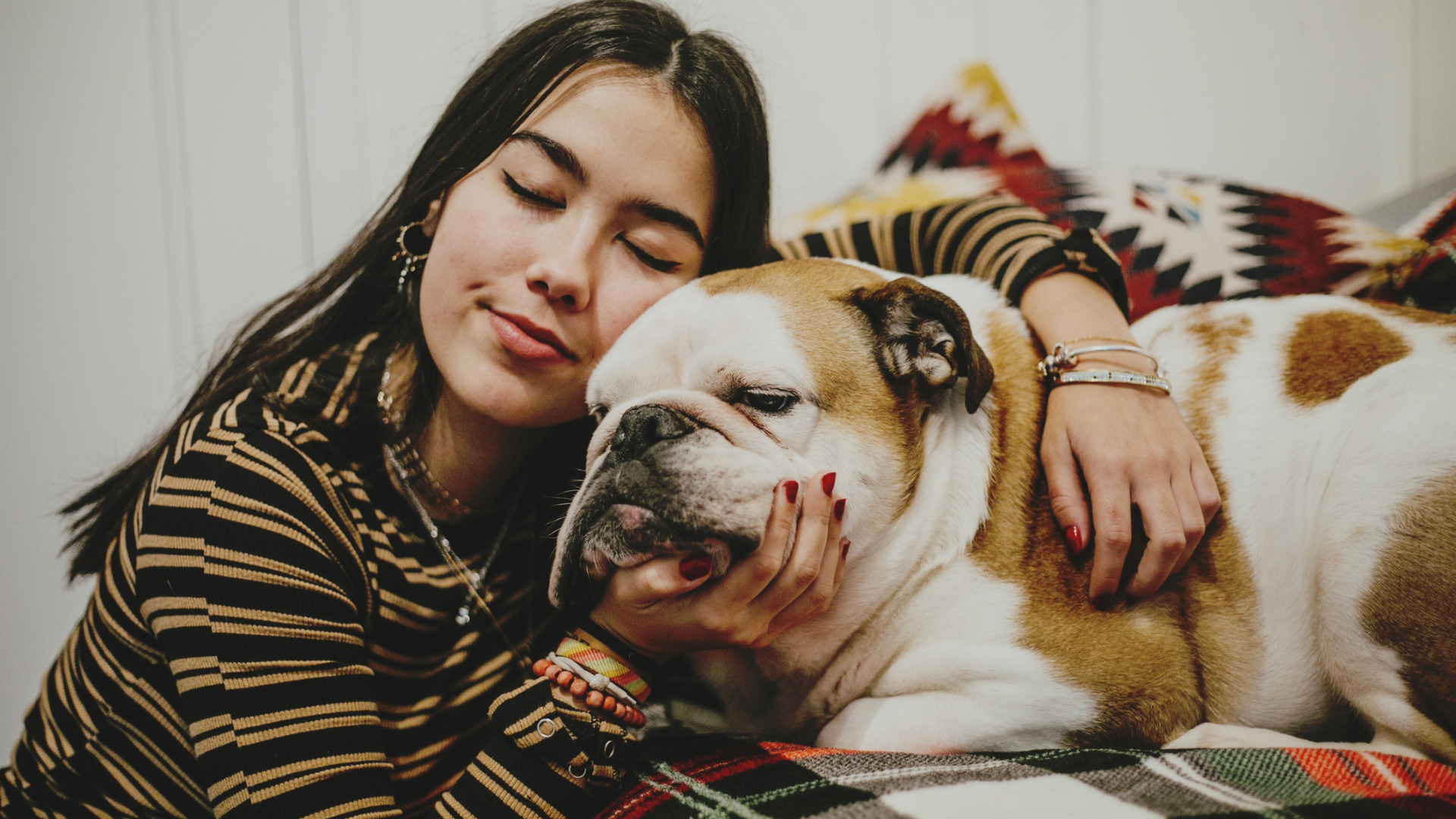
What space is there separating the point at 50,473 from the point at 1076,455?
98.3 inches

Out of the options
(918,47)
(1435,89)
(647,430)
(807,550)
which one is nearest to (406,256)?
(647,430)

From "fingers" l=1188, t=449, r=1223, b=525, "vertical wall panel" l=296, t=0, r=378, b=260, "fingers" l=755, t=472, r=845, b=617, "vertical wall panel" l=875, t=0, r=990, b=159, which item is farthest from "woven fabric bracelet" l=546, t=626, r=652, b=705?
"vertical wall panel" l=875, t=0, r=990, b=159

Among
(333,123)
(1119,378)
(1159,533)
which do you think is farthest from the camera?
(333,123)

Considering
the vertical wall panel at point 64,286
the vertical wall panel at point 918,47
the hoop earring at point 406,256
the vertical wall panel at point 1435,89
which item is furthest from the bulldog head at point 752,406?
the vertical wall panel at point 1435,89

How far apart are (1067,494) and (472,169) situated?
1.06 m

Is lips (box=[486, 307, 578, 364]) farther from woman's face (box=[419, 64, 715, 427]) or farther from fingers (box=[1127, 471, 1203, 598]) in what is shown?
fingers (box=[1127, 471, 1203, 598])

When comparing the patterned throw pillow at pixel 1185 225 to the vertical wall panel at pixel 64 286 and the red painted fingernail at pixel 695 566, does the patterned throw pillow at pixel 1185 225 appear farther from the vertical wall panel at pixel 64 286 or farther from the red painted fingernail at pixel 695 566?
the vertical wall panel at pixel 64 286

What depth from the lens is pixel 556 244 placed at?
45.5 inches

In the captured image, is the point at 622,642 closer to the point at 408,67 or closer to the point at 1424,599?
the point at 1424,599

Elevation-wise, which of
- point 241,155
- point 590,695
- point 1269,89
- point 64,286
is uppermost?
point 1269,89

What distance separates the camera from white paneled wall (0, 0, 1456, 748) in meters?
1.98

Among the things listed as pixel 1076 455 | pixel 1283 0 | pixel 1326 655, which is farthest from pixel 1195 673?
pixel 1283 0

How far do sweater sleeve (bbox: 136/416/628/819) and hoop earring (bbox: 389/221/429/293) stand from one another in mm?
426

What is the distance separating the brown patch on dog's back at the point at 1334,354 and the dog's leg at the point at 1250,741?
1.55ft
